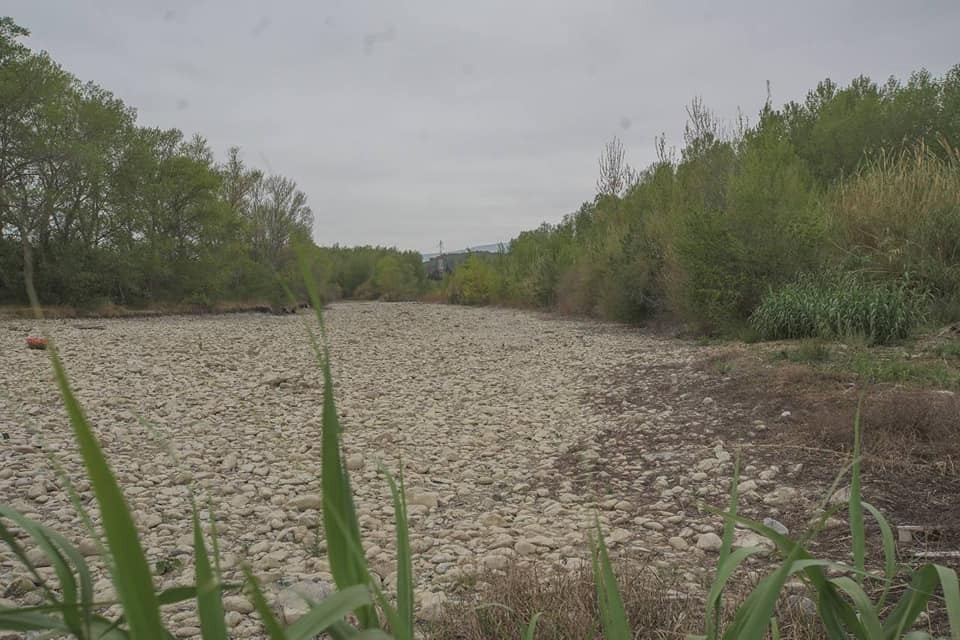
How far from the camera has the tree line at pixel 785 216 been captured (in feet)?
35.8

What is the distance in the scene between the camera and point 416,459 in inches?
210

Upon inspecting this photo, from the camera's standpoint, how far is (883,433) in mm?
4465

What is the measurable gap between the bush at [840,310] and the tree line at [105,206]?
529 inches

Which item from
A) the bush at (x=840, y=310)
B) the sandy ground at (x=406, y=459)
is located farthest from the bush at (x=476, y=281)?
the sandy ground at (x=406, y=459)

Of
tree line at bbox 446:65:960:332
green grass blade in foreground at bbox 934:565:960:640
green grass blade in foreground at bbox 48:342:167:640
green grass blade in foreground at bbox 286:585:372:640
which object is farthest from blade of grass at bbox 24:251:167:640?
tree line at bbox 446:65:960:332

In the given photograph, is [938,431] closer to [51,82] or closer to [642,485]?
[642,485]

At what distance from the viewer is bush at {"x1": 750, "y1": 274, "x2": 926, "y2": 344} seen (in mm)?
9133

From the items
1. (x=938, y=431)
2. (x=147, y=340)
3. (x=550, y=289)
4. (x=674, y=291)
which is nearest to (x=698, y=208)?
(x=674, y=291)

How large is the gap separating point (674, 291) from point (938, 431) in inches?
420

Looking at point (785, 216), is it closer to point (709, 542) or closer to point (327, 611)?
point (709, 542)

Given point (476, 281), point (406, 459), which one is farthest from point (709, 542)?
point (476, 281)

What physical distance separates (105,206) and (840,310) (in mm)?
24360

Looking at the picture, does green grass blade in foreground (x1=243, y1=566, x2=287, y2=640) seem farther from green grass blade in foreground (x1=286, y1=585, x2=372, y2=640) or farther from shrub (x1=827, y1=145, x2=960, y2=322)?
shrub (x1=827, y1=145, x2=960, y2=322)

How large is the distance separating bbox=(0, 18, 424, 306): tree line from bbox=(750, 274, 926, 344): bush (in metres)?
13.4
